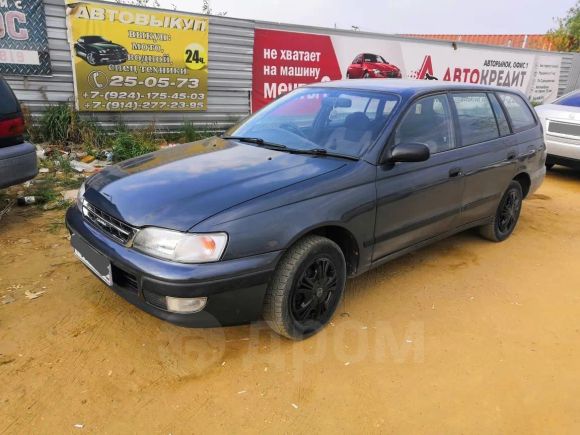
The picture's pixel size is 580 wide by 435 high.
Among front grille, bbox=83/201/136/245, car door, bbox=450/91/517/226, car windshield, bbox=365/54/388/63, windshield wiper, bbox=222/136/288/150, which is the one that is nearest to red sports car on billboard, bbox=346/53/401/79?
car windshield, bbox=365/54/388/63

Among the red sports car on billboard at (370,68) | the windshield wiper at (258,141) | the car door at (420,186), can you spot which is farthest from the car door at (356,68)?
the windshield wiper at (258,141)

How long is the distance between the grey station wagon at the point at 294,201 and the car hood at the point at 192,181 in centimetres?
1

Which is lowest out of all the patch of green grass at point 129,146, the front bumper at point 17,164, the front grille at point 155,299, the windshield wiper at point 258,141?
the patch of green grass at point 129,146

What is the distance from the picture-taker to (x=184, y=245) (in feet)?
7.89

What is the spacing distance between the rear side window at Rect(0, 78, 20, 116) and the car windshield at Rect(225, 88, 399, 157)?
6.55 feet

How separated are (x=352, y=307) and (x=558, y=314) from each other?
157 cm

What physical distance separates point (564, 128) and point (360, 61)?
4413 mm

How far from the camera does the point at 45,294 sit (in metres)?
3.33

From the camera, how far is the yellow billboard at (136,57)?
695 centimetres

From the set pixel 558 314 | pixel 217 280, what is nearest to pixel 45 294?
pixel 217 280

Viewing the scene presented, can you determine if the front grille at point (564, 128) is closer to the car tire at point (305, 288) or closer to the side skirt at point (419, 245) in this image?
the side skirt at point (419, 245)

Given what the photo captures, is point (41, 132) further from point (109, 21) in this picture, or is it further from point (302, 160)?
point (302, 160)

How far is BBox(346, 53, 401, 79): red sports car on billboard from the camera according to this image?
10.1 meters

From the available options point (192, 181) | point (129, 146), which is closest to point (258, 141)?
point (192, 181)
